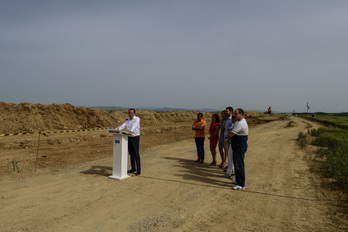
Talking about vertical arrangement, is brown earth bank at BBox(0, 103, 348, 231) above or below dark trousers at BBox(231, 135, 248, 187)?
below

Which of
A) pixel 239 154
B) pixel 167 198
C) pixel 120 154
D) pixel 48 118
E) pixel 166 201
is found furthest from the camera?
pixel 48 118

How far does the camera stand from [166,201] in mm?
5031

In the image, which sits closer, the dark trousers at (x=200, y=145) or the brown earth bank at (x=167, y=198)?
the brown earth bank at (x=167, y=198)

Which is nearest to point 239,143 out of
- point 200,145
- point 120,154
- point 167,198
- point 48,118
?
point 167,198

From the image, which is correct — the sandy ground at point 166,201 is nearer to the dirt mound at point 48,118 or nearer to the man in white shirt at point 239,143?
the man in white shirt at point 239,143

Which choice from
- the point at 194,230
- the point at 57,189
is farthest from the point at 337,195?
the point at 57,189

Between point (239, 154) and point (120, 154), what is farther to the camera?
point (120, 154)

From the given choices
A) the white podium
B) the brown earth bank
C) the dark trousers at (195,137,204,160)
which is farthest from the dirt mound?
→ the dark trousers at (195,137,204,160)

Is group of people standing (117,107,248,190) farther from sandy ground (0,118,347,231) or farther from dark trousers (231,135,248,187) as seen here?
sandy ground (0,118,347,231)

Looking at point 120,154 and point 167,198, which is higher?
point 120,154

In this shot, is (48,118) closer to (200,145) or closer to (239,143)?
(200,145)

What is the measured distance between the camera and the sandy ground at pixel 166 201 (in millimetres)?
4055

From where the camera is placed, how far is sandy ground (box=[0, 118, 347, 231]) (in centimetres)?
405

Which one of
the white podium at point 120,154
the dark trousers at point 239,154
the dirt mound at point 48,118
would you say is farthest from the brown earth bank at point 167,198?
the dirt mound at point 48,118
